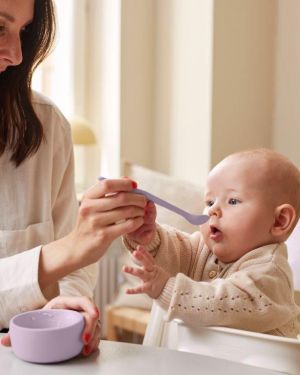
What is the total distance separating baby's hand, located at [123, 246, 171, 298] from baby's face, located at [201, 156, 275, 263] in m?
0.20

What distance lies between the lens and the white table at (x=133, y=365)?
3.01ft

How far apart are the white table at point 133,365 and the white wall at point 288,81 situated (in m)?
2.14

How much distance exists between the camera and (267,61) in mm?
3152

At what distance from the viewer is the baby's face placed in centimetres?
128

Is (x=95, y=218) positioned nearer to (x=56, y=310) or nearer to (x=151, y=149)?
(x=56, y=310)

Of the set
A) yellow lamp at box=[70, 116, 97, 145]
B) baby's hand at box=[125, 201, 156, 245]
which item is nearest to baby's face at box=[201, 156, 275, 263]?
baby's hand at box=[125, 201, 156, 245]

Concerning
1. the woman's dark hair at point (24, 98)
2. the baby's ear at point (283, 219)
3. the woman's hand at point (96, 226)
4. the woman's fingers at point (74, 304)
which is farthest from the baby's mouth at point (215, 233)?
the woman's dark hair at point (24, 98)

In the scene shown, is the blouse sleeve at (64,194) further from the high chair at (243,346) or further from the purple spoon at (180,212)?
the high chair at (243,346)

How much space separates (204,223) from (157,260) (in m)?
0.12

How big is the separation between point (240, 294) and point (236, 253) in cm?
15

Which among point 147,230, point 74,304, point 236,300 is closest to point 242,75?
point 147,230

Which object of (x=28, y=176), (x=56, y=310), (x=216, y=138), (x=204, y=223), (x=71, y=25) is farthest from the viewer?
(x=71, y=25)

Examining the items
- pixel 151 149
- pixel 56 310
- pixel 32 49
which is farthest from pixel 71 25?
pixel 56 310

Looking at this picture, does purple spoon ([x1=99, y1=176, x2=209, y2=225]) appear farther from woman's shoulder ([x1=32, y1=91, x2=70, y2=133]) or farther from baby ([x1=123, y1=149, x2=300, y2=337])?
woman's shoulder ([x1=32, y1=91, x2=70, y2=133])
